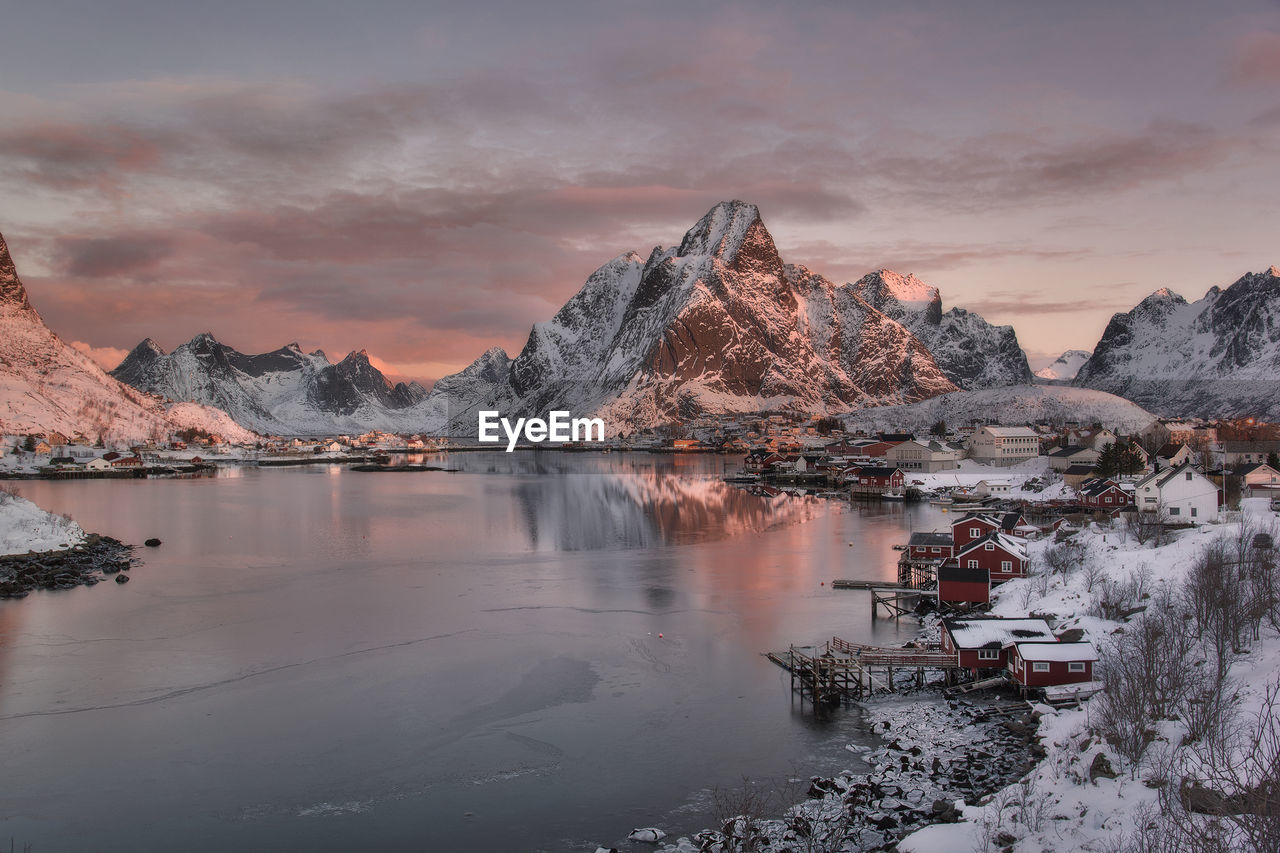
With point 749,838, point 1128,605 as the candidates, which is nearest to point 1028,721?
point 1128,605

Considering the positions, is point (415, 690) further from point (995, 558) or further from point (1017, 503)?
point (1017, 503)

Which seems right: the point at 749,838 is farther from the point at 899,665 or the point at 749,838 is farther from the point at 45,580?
the point at 45,580

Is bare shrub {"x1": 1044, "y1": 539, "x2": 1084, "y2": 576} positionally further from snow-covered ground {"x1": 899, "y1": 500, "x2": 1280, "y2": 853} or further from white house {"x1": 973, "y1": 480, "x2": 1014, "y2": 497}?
white house {"x1": 973, "y1": 480, "x2": 1014, "y2": 497}

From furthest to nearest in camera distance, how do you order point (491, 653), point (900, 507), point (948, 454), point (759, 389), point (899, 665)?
point (759, 389) → point (948, 454) → point (900, 507) → point (491, 653) → point (899, 665)

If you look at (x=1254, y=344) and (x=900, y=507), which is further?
(x=1254, y=344)

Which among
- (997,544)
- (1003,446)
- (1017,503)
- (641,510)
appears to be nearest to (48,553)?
(641,510)

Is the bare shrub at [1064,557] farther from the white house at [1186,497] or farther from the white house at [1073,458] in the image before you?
the white house at [1073,458]

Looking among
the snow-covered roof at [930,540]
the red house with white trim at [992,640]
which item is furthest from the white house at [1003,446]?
the red house with white trim at [992,640]
